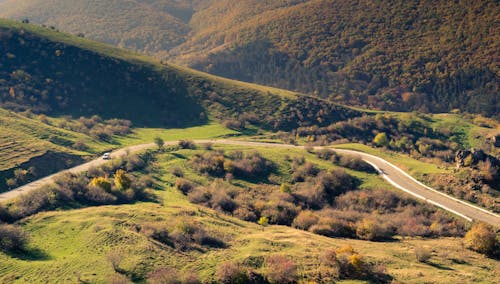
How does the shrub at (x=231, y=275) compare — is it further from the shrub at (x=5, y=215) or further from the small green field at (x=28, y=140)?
the small green field at (x=28, y=140)

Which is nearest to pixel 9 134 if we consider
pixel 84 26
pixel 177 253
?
pixel 177 253

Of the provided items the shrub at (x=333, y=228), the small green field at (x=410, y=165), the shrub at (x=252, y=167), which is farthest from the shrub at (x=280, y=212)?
the small green field at (x=410, y=165)

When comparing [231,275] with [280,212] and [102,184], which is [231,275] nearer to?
[280,212]

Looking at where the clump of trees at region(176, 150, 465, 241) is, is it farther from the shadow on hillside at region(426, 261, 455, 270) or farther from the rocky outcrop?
the rocky outcrop

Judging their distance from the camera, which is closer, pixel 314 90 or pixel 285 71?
pixel 314 90

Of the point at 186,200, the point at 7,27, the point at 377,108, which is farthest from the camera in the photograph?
the point at 377,108

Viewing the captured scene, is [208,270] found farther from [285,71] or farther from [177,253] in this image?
[285,71]

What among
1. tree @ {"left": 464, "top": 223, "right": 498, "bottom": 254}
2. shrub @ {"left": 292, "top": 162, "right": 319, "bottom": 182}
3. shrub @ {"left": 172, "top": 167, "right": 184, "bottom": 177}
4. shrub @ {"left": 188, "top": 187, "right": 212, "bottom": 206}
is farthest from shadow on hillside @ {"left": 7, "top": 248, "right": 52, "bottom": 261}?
shrub @ {"left": 292, "top": 162, "right": 319, "bottom": 182}
